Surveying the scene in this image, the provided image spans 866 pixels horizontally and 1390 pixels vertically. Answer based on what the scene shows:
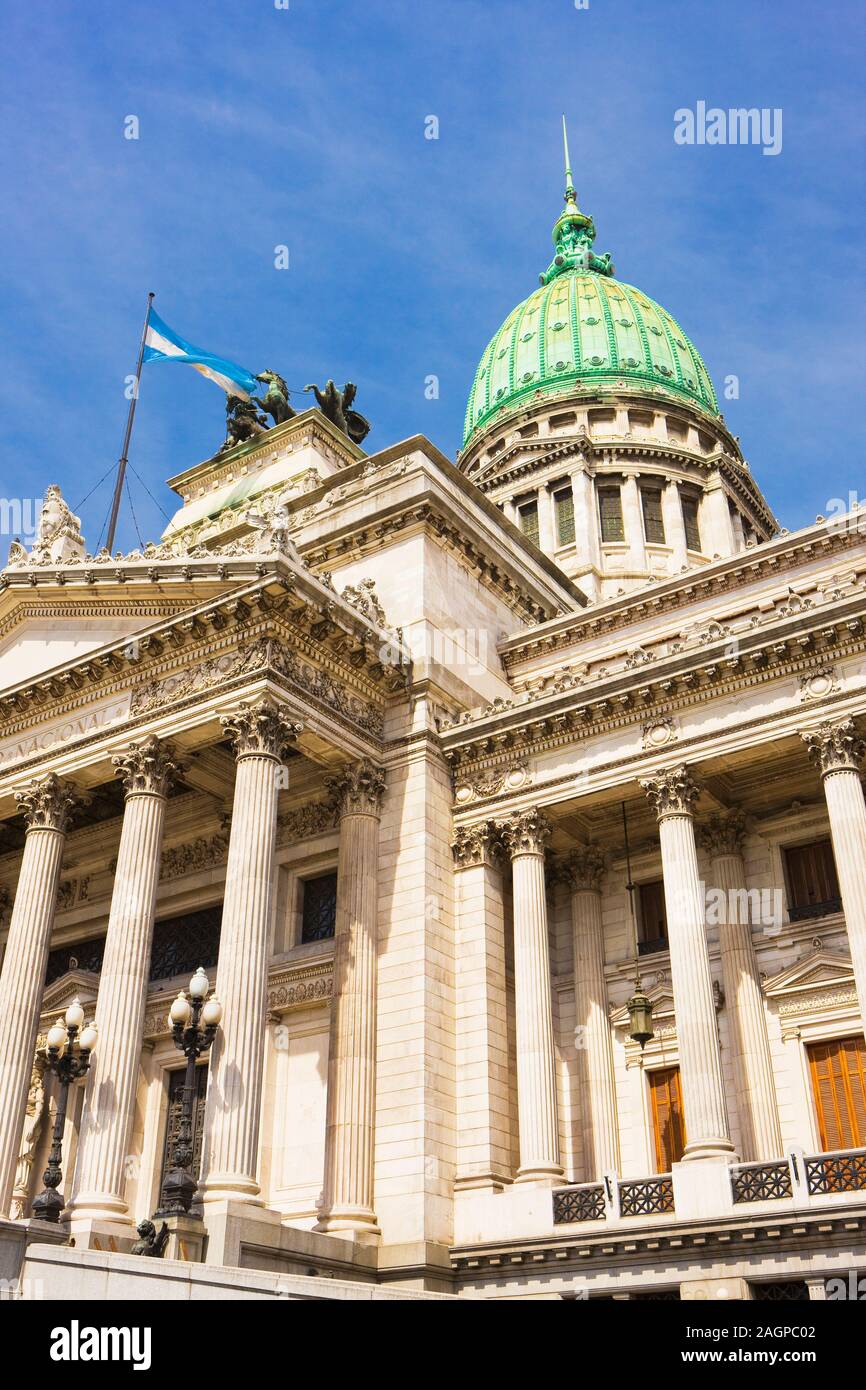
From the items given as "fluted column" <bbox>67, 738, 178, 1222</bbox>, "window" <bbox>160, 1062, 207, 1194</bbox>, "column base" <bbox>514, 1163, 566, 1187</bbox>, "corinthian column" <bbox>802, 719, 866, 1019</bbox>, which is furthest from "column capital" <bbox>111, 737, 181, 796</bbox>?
"corinthian column" <bbox>802, 719, 866, 1019</bbox>

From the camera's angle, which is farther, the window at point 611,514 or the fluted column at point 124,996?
the window at point 611,514

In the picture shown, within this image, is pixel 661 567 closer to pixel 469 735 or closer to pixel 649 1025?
pixel 469 735

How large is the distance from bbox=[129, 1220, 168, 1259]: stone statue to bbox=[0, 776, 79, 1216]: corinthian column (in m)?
5.45

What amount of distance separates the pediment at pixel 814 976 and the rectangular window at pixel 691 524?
31846 mm

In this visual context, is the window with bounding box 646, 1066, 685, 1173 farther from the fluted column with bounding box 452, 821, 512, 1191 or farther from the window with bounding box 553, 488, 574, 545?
the window with bounding box 553, 488, 574, 545

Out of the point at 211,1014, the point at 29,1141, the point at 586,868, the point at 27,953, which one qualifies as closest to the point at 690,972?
the point at 586,868

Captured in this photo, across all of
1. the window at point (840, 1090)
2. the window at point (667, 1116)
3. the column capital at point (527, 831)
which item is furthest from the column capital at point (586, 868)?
the window at point (840, 1090)

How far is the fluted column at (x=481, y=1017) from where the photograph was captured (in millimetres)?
24250

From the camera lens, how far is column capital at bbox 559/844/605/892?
28.3 meters

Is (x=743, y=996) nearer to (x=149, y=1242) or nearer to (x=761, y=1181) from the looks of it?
(x=761, y=1181)

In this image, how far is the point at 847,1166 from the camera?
20.3m

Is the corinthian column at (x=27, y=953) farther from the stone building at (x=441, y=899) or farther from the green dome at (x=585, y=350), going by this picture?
the green dome at (x=585, y=350)

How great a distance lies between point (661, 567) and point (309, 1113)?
32855 millimetres
